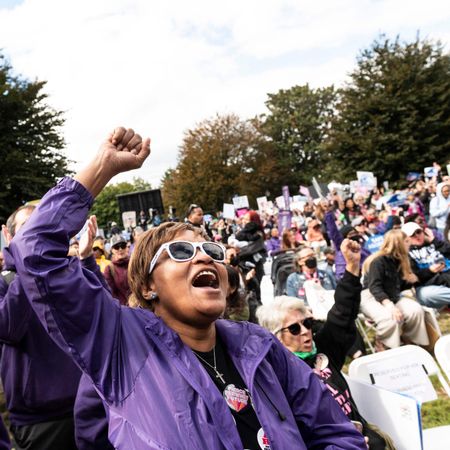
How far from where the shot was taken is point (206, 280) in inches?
82.1

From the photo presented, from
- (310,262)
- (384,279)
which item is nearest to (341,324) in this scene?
(384,279)

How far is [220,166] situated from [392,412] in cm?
4807

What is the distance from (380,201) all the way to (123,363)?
16.7m

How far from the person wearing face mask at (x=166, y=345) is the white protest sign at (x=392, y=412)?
35.6 inches

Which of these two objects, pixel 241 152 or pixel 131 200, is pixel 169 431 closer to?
pixel 131 200

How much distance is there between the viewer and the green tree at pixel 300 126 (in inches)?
2427

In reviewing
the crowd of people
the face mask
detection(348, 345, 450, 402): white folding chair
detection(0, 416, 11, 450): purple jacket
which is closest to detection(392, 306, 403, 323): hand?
the face mask

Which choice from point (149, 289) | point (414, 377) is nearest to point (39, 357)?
point (149, 289)

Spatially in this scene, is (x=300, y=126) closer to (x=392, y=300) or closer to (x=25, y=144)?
(x=25, y=144)

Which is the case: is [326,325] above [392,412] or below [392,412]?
above

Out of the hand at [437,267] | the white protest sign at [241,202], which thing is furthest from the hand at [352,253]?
the white protest sign at [241,202]

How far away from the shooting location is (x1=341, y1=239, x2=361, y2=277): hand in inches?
122

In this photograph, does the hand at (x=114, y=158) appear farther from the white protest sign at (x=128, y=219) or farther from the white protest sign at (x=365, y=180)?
the white protest sign at (x=365, y=180)

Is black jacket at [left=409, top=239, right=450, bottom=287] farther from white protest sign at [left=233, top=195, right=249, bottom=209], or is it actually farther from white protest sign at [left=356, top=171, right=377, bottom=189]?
white protest sign at [left=233, top=195, right=249, bottom=209]
